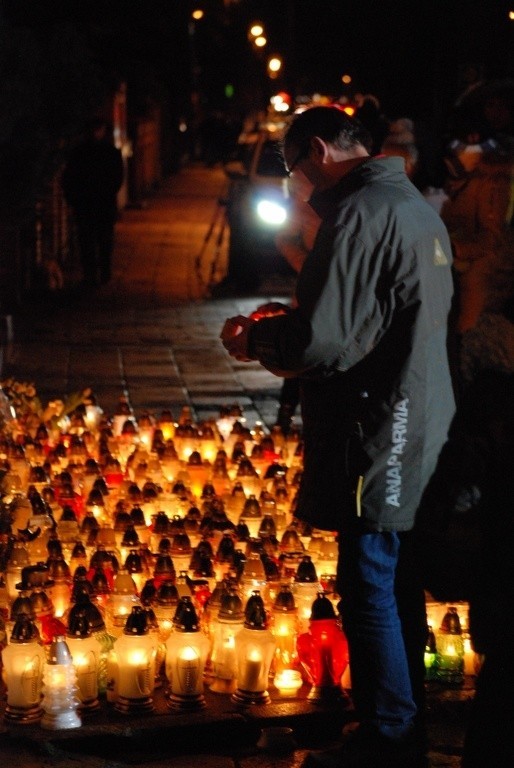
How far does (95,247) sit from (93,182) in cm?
97

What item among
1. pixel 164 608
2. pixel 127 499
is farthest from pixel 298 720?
pixel 127 499

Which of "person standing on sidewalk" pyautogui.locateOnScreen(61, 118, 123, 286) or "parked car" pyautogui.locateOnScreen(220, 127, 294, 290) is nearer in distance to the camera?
"person standing on sidewalk" pyautogui.locateOnScreen(61, 118, 123, 286)

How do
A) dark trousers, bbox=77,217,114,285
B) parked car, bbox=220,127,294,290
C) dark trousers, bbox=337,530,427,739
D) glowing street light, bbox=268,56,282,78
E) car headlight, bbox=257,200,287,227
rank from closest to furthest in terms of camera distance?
dark trousers, bbox=337,530,427,739 → dark trousers, bbox=77,217,114,285 → parked car, bbox=220,127,294,290 → car headlight, bbox=257,200,287,227 → glowing street light, bbox=268,56,282,78

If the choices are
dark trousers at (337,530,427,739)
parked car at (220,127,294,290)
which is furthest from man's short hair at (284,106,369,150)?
parked car at (220,127,294,290)

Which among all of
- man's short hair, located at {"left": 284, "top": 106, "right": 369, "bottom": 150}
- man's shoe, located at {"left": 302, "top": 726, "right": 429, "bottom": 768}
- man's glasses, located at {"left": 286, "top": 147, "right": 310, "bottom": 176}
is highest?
man's short hair, located at {"left": 284, "top": 106, "right": 369, "bottom": 150}

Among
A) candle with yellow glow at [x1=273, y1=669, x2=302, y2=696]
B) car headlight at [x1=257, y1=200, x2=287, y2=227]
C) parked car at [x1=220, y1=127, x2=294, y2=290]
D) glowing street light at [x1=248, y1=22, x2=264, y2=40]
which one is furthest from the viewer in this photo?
glowing street light at [x1=248, y1=22, x2=264, y2=40]

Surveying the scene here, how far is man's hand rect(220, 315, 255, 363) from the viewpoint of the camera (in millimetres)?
4406

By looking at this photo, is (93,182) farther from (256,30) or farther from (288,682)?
(256,30)

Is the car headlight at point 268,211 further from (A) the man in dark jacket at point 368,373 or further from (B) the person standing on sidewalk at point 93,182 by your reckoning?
(A) the man in dark jacket at point 368,373

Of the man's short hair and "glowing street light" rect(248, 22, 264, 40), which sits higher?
the man's short hair

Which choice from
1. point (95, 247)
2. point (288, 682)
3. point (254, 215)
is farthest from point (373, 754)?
point (254, 215)

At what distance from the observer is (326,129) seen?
437 centimetres

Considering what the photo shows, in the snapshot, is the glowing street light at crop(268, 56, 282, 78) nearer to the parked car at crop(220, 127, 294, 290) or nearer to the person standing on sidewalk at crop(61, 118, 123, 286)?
the parked car at crop(220, 127, 294, 290)

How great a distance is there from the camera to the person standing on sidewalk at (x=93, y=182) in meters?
16.8
